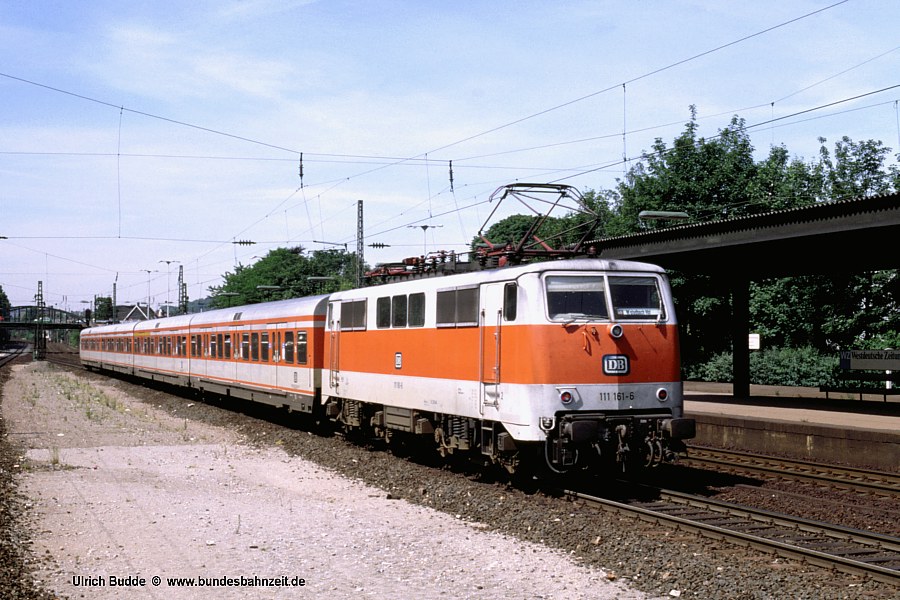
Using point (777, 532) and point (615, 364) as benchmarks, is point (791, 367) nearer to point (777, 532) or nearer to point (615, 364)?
point (615, 364)

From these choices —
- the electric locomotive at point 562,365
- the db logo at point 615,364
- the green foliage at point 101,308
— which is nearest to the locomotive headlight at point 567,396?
the electric locomotive at point 562,365

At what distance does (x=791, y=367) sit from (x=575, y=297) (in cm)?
3112

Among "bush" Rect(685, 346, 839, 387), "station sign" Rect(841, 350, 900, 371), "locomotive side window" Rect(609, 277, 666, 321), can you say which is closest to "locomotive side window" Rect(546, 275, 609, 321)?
"locomotive side window" Rect(609, 277, 666, 321)

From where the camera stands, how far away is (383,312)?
17531mm

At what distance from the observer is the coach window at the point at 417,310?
626 inches

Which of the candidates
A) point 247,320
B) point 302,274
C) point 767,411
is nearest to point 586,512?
point 767,411

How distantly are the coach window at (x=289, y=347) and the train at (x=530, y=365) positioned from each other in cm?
447

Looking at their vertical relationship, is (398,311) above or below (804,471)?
above

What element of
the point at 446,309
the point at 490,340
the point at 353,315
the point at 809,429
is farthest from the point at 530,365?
the point at 809,429

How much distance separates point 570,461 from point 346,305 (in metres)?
8.23

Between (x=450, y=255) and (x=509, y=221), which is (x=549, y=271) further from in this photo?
(x=509, y=221)

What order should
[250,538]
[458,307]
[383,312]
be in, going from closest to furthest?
[250,538]
[458,307]
[383,312]

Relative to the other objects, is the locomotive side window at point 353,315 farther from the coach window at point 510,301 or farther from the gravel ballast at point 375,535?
the coach window at point 510,301

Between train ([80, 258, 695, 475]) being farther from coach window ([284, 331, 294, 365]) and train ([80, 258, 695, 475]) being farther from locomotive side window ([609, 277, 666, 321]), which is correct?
coach window ([284, 331, 294, 365])
